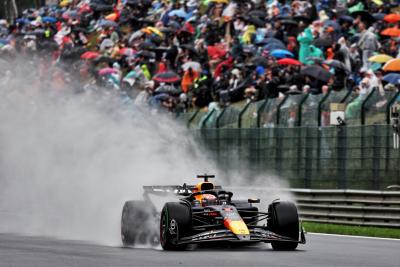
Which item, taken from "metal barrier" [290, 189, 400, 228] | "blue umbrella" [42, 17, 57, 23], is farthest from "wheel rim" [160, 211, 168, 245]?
"blue umbrella" [42, 17, 57, 23]

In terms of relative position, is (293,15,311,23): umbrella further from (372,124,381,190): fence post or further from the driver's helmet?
the driver's helmet

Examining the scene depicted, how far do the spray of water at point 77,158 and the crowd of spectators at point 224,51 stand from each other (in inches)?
57.5

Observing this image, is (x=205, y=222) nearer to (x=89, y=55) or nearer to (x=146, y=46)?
(x=146, y=46)

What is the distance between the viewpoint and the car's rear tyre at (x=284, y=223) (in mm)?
14109

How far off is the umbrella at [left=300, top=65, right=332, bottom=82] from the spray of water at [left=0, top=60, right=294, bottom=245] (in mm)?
2967

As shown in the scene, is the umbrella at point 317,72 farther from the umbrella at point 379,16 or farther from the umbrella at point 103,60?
the umbrella at point 103,60

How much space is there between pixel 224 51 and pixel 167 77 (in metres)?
1.68

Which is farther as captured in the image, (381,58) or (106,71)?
(106,71)

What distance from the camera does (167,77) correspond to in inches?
1120

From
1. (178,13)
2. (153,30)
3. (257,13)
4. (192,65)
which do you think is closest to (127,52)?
(153,30)

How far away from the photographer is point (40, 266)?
1152cm

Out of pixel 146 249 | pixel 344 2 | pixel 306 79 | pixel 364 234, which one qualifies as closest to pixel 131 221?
pixel 146 249

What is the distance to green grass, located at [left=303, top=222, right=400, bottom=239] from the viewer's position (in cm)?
1822

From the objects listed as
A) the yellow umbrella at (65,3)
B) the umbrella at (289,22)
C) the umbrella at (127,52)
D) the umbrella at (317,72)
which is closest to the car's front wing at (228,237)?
the umbrella at (317,72)
